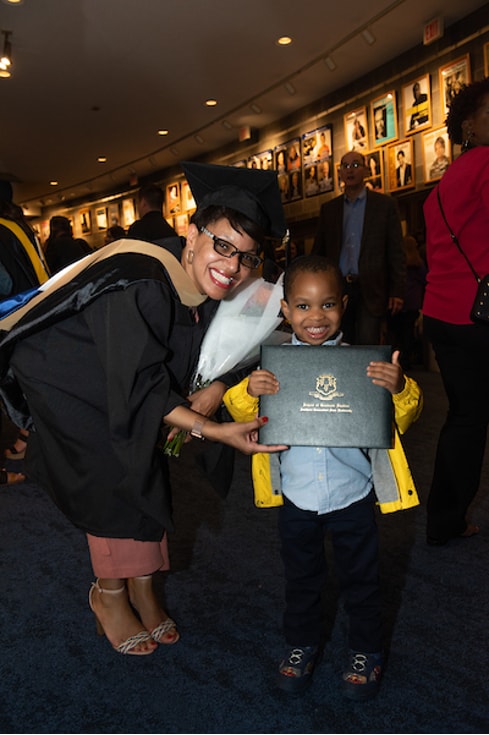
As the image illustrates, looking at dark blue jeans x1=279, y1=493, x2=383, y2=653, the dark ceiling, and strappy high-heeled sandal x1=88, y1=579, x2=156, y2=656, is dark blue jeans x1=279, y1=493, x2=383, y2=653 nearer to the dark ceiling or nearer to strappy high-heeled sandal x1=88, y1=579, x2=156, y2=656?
strappy high-heeled sandal x1=88, y1=579, x2=156, y2=656

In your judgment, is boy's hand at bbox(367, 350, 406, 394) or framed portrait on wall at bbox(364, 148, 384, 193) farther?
framed portrait on wall at bbox(364, 148, 384, 193)

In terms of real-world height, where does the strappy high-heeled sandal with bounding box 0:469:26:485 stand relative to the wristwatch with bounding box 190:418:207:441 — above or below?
below

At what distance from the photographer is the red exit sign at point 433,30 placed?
6.53 meters

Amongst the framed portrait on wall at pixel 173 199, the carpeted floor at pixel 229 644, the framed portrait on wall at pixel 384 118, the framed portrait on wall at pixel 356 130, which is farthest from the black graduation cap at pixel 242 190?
the framed portrait on wall at pixel 173 199

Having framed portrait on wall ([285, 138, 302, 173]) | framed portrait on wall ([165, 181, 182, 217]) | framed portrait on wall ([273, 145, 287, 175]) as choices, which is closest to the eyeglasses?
framed portrait on wall ([285, 138, 302, 173])

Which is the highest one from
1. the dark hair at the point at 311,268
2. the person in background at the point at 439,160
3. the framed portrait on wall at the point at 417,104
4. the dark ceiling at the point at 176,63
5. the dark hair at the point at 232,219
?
the dark ceiling at the point at 176,63

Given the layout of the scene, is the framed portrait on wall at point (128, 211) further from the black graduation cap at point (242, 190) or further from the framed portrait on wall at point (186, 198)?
the black graduation cap at point (242, 190)

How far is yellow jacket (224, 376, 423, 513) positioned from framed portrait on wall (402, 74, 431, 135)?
20.4 ft

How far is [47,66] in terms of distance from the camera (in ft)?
26.0

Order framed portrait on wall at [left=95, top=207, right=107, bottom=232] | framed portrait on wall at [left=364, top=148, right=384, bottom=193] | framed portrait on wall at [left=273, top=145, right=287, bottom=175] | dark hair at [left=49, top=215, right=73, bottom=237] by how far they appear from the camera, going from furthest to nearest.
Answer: framed portrait on wall at [left=95, top=207, right=107, bottom=232]
framed portrait on wall at [left=273, top=145, right=287, bottom=175]
framed portrait on wall at [left=364, top=148, right=384, bottom=193]
dark hair at [left=49, top=215, right=73, bottom=237]

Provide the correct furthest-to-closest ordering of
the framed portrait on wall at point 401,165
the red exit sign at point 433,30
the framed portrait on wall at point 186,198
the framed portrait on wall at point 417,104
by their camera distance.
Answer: the framed portrait on wall at point 186,198 < the framed portrait on wall at point 401,165 < the framed portrait on wall at point 417,104 < the red exit sign at point 433,30

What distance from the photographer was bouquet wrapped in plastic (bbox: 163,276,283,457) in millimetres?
1898

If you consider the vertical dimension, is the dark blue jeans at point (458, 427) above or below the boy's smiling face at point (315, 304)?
below

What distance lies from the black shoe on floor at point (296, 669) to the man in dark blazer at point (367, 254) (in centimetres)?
292
